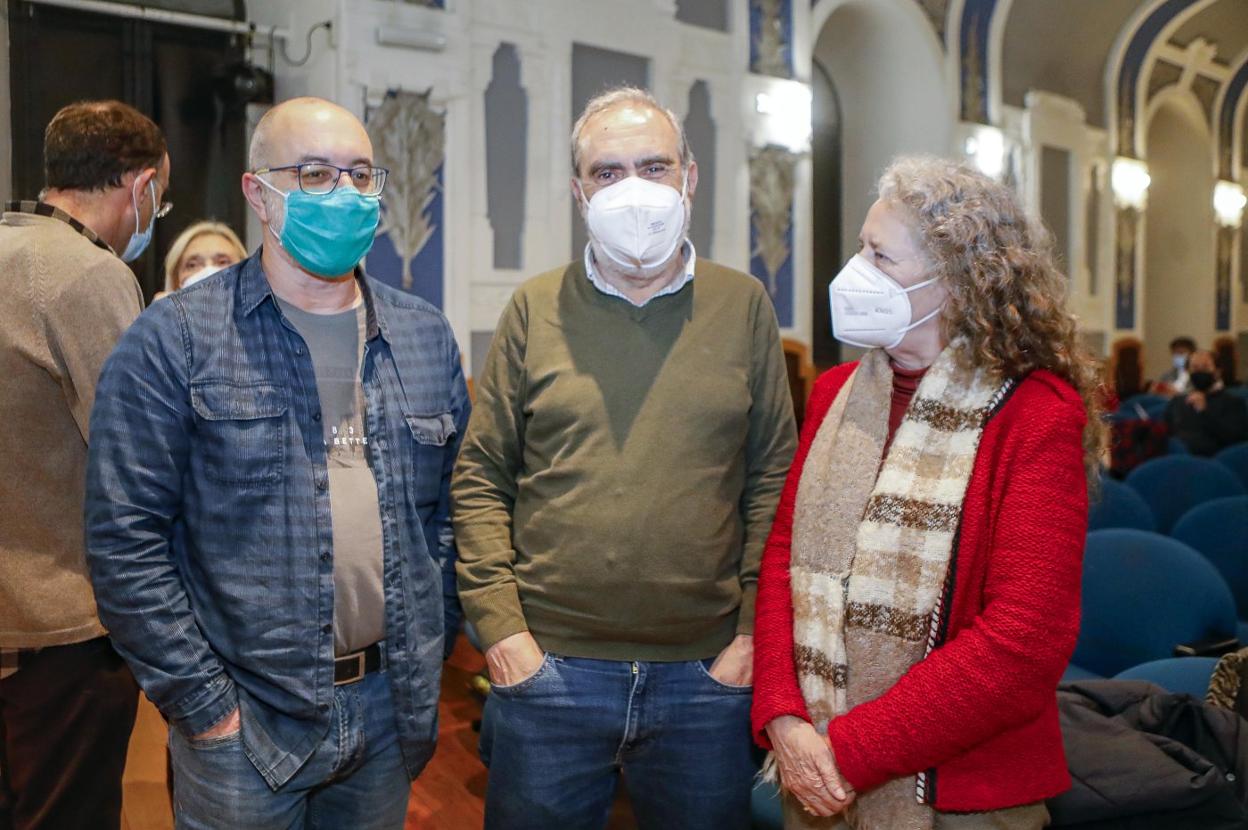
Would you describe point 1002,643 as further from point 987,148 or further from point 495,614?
point 987,148

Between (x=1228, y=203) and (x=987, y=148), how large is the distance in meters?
6.03

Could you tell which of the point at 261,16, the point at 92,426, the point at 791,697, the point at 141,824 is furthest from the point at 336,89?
the point at 791,697

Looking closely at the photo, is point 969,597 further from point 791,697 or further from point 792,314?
point 792,314

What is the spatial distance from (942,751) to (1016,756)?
12cm

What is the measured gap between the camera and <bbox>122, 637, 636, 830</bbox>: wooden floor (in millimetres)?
3064

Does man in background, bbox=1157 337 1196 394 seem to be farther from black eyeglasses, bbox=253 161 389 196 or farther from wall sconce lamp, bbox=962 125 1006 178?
black eyeglasses, bbox=253 161 389 196

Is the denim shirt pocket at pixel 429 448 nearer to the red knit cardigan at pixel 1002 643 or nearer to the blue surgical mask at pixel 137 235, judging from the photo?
the red knit cardigan at pixel 1002 643

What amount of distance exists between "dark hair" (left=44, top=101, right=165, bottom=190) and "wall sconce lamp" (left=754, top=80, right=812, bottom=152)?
17.8ft

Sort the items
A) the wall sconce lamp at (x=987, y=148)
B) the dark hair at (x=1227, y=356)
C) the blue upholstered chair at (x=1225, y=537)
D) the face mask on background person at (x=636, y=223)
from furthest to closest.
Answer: the dark hair at (x=1227, y=356), the wall sconce lamp at (x=987, y=148), the blue upholstered chair at (x=1225, y=537), the face mask on background person at (x=636, y=223)

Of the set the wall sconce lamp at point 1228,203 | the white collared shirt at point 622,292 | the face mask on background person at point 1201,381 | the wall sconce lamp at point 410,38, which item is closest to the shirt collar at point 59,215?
the white collared shirt at point 622,292

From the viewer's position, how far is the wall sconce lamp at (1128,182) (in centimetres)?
1102

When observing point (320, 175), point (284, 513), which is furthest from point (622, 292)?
point (284, 513)

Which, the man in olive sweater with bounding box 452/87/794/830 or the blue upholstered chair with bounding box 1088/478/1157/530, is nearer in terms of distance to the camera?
the man in olive sweater with bounding box 452/87/794/830

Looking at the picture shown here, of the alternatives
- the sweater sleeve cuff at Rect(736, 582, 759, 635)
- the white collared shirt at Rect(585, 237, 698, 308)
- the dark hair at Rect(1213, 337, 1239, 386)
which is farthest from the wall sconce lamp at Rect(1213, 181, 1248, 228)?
the sweater sleeve cuff at Rect(736, 582, 759, 635)
